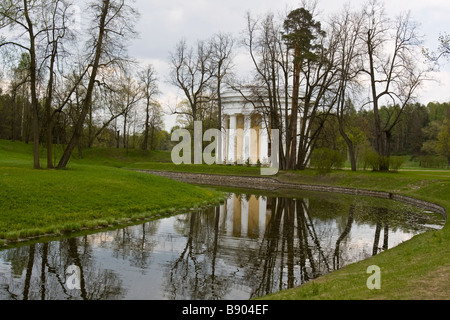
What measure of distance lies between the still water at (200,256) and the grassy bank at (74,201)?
3.10 ft

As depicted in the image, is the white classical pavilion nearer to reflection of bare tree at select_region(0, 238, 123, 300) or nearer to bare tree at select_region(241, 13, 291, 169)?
bare tree at select_region(241, 13, 291, 169)

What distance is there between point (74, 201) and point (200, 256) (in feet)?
19.8

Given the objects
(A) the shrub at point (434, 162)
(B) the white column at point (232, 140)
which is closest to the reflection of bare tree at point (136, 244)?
(B) the white column at point (232, 140)

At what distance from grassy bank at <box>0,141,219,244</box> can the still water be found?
0.94 meters

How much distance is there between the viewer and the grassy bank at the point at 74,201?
1069 centimetres

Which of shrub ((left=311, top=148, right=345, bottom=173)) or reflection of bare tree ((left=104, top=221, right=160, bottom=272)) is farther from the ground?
shrub ((left=311, top=148, right=345, bottom=173))

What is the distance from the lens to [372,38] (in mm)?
30609

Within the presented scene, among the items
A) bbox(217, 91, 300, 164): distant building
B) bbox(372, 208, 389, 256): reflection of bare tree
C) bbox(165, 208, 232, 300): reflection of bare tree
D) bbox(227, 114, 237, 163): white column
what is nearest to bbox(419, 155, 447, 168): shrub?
bbox(217, 91, 300, 164): distant building

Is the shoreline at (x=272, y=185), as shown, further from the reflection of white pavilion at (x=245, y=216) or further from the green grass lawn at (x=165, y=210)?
the reflection of white pavilion at (x=245, y=216)

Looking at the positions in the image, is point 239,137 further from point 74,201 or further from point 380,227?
point 74,201

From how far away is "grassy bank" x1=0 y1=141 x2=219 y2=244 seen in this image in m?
10.7

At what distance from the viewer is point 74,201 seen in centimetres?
1310

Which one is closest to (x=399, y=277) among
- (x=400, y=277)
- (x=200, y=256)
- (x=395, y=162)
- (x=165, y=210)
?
(x=400, y=277)

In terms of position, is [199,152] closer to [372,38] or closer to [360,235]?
[372,38]
